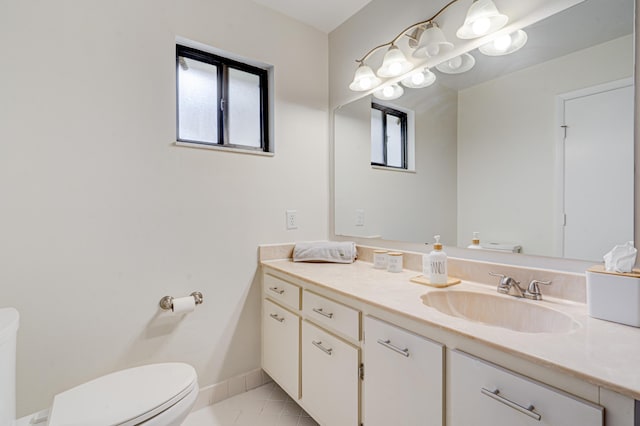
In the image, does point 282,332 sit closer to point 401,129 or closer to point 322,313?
point 322,313

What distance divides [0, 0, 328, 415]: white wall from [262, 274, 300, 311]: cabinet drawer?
0.38 ft

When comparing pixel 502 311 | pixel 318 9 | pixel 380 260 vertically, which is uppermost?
pixel 318 9

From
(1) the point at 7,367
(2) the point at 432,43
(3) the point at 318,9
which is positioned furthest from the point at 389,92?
(1) the point at 7,367

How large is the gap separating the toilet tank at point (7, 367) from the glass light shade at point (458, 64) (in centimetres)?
209

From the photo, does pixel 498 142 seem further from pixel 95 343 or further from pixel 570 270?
pixel 95 343

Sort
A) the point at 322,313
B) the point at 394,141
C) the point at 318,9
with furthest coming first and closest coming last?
the point at 318,9 < the point at 394,141 < the point at 322,313

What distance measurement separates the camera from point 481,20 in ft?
4.22

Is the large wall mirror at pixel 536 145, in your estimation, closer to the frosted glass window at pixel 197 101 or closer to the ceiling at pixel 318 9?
the ceiling at pixel 318 9

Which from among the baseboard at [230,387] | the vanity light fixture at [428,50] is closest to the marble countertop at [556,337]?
the baseboard at [230,387]

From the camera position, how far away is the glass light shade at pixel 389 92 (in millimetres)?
1786

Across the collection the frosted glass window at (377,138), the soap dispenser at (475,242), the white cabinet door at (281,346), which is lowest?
the white cabinet door at (281,346)

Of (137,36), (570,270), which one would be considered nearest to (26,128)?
(137,36)

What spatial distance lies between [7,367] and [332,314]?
1154 mm

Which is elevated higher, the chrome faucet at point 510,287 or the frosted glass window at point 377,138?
the frosted glass window at point 377,138
